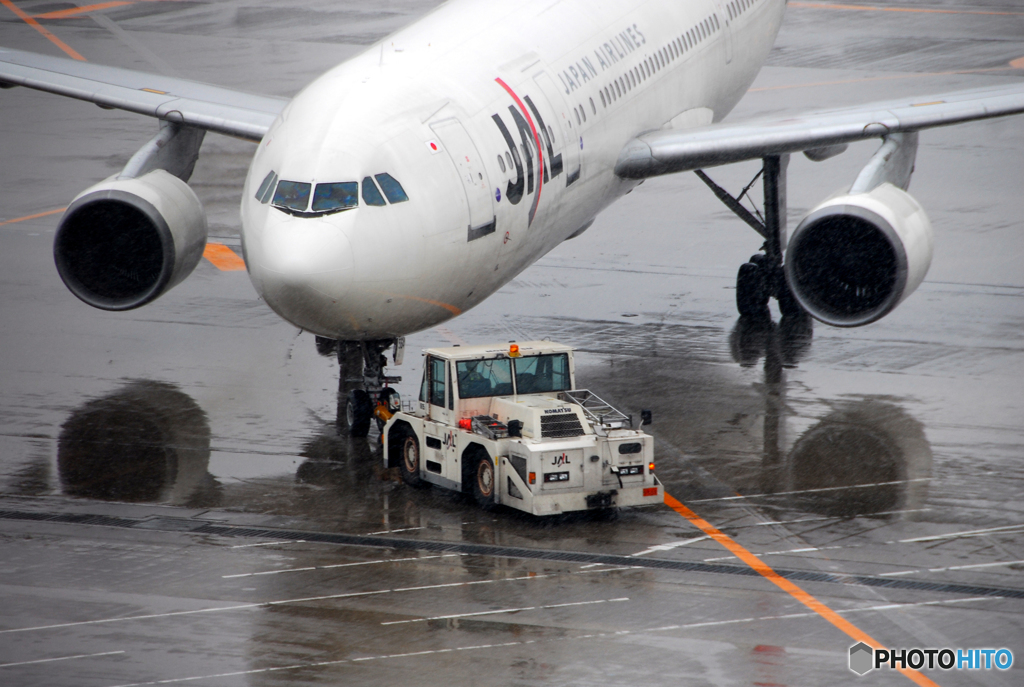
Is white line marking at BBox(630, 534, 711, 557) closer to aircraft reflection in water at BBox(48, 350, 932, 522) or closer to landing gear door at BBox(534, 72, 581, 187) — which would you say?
aircraft reflection in water at BBox(48, 350, 932, 522)

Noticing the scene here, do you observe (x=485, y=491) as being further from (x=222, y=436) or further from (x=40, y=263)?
(x=40, y=263)

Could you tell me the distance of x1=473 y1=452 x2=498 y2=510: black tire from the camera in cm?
1905

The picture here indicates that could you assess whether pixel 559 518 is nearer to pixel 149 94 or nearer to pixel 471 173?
pixel 471 173

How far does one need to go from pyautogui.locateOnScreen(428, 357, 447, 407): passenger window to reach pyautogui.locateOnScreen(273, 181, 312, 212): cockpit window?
3.24 m

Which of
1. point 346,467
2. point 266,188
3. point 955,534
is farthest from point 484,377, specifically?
point 955,534

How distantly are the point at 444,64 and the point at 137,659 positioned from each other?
9.93 metres

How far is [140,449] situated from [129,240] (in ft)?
12.3

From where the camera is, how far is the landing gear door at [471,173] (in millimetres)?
19172

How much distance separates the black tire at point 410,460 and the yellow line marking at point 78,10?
4485 cm

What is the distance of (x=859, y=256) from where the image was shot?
891 inches

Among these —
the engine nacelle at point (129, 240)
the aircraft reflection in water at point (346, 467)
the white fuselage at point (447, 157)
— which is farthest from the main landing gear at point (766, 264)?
the engine nacelle at point (129, 240)

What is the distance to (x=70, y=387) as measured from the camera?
2469cm

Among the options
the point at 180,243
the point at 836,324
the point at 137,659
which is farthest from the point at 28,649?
the point at 836,324

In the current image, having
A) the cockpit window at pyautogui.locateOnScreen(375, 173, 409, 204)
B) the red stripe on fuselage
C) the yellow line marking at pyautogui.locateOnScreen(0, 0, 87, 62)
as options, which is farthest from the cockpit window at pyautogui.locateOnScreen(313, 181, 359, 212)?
the yellow line marking at pyautogui.locateOnScreen(0, 0, 87, 62)
